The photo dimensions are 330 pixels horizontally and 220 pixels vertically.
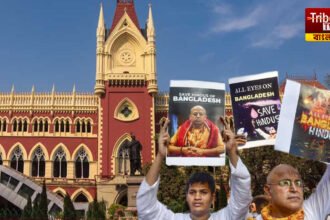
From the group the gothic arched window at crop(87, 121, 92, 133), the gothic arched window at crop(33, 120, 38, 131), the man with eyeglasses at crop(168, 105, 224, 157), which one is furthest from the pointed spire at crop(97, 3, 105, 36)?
the man with eyeglasses at crop(168, 105, 224, 157)

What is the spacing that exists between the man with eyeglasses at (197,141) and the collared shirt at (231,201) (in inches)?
25.5

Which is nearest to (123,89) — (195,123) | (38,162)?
(38,162)

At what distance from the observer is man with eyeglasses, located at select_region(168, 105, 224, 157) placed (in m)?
4.39

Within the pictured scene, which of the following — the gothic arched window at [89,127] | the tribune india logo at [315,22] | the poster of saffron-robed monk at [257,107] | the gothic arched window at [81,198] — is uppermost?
the gothic arched window at [89,127]

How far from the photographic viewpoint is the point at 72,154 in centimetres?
3897

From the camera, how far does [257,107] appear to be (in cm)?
586

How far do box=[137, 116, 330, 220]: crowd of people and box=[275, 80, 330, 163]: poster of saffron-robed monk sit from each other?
0.46m

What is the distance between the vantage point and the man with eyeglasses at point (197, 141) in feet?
14.4

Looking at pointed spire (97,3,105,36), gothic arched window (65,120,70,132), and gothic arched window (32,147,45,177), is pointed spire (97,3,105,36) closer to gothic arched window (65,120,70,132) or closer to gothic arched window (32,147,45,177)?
gothic arched window (65,120,70,132)

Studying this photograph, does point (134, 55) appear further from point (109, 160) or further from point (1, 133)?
point (1, 133)

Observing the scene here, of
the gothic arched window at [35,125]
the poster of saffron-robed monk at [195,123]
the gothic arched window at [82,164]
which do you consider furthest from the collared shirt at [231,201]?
the gothic arched window at [35,125]

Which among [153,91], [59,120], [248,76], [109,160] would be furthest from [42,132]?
[248,76]

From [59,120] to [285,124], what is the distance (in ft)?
122

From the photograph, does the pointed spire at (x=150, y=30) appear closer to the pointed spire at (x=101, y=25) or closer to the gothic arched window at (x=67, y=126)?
the pointed spire at (x=101, y=25)
